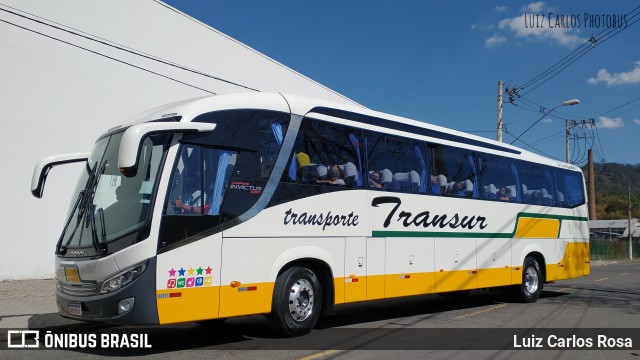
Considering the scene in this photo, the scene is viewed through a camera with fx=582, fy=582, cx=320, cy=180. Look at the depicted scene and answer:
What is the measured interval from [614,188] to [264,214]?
10847 cm

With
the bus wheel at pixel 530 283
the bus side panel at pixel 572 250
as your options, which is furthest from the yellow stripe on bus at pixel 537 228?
the bus wheel at pixel 530 283

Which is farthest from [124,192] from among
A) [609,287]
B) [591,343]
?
[609,287]

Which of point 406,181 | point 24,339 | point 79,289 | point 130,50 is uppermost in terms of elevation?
point 130,50

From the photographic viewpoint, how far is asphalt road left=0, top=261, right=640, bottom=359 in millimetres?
7668

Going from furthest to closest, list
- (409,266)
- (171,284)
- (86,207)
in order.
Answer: (409,266)
(86,207)
(171,284)

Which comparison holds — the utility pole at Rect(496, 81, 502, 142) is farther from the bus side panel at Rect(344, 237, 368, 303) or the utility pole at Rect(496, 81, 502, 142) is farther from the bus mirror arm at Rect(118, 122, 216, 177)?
the bus mirror arm at Rect(118, 122, 216, 177)

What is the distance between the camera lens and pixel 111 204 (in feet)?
24.6

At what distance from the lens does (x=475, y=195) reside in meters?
12.7

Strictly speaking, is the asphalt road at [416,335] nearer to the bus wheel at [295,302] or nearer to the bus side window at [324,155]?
the bus wheel at [295,302]

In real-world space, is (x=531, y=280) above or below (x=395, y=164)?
below

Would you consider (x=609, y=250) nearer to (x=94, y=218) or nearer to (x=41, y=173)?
(x=41, y=173)

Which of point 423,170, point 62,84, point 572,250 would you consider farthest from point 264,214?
point 572,250

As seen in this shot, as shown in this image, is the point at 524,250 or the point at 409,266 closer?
the point at 409,266

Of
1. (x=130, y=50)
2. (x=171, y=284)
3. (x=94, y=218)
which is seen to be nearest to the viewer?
(x=171, y=284)
